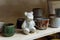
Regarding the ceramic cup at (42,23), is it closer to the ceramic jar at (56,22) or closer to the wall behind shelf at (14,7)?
the ceramic jar at (56,22)

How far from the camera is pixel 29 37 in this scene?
2.02 feet

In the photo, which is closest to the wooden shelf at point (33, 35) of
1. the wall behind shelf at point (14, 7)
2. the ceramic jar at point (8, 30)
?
the ceramic jar at point (8, 30)

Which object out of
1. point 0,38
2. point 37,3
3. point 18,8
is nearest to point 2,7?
point 18,8

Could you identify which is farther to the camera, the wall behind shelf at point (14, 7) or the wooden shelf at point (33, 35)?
the wall behind shelf at point (14, 7)

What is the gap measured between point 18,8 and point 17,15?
5 cm

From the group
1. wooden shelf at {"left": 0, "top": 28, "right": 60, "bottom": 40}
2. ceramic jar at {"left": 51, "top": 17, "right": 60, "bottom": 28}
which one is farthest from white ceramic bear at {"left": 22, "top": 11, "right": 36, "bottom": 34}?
ceramic jar at {"left": 51, "top": 17, "right": 60, "bottom": 28}

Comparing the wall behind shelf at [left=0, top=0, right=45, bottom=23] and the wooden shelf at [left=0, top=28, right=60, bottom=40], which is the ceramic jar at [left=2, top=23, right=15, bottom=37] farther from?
the wall behind shelf at [left=0, top=0, right=45, bottom=23]

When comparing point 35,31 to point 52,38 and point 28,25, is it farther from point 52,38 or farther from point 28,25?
point 52,38

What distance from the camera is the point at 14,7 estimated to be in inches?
36.8

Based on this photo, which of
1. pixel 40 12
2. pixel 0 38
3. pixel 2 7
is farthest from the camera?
pixel 2 7

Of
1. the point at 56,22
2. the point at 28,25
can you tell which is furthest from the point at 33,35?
the point at 56,22

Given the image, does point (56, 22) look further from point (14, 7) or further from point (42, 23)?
point (14, 7)

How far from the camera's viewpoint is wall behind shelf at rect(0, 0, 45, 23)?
908 mm

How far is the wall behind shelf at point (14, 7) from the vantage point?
0.91 metres
